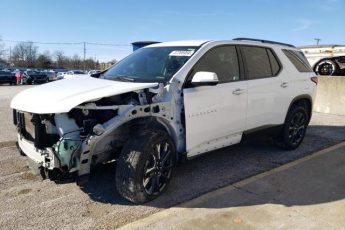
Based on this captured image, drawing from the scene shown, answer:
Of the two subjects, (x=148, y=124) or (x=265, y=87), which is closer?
(x=148, y=124)

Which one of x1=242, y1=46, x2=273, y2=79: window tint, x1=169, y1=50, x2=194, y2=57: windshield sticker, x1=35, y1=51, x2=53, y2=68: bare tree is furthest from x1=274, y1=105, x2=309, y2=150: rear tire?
x1=35, y1=51, x2=53, y2=68: bare tree

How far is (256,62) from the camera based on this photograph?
217 inches

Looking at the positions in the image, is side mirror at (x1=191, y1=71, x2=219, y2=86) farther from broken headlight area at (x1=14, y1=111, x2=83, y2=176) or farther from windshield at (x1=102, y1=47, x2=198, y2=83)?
broken headlight area at (x1=14, y1=111, x2=83, y2=176)

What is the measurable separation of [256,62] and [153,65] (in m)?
1.66

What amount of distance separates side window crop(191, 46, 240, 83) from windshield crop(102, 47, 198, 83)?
0.19m

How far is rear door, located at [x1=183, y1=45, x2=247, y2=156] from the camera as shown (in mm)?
4449

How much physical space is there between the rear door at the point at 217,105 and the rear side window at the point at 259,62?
249mm

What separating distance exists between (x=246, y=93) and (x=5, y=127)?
18.7 ft

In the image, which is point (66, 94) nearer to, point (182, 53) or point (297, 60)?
point (182, 53)

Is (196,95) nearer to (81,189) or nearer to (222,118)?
(222,118)

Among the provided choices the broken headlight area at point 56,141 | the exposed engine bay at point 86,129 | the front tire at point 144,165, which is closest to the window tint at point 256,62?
the exposed engine bay at point 86,129

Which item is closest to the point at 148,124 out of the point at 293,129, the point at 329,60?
the point at 293,129

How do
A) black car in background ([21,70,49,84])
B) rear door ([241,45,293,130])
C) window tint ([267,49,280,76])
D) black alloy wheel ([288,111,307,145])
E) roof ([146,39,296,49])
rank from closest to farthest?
1. roof ([146,39,296,49])
2. rear door ([241,45,293,130])
3. window tint ([267,49,280,76])
4. black alloy wheel ([288,111,307,145])
5. black car in background ([21,70,49,84])

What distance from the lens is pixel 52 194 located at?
170 inches
